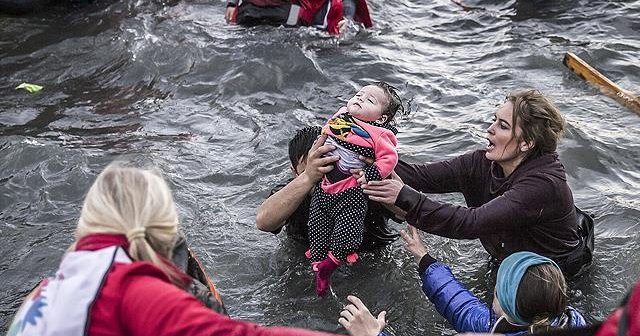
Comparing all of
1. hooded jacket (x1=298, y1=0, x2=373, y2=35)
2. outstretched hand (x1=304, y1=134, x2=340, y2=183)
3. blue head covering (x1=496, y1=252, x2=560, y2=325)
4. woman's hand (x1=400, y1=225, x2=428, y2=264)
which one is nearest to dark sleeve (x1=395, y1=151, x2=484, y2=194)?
woman's hand (x1=400, y1=225, x2=428, y2=264)

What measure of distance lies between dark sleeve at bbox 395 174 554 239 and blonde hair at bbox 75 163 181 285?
2.12 metres

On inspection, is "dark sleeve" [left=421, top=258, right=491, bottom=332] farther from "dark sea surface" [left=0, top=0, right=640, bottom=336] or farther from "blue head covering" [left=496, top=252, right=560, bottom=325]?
"dark sea surface" [left=0, top=0, right=640, bottom=336]

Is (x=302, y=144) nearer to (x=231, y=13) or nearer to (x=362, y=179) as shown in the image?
(x=362, y=179)

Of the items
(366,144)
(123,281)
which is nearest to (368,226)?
(366,144)

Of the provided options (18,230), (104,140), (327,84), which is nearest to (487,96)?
(327,84)

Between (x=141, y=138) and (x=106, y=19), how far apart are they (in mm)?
3950

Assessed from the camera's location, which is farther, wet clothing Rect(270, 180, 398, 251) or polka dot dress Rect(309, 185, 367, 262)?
wet clothing Rect(270, 180, 398, 251)

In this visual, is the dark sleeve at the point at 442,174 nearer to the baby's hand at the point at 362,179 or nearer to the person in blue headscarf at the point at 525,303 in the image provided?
the baby's hand at the point at 362,179

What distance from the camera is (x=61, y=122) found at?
795 centimetres

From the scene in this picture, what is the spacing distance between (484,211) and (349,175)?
0.80 m

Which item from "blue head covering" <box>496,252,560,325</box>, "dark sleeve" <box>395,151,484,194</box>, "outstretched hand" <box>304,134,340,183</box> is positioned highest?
"outstretched hand" <box>304,134,340,183</box>

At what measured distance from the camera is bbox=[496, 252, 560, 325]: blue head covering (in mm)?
3719

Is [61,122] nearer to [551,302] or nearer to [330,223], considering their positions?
[330,223]

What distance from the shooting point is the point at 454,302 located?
14.4 ft
